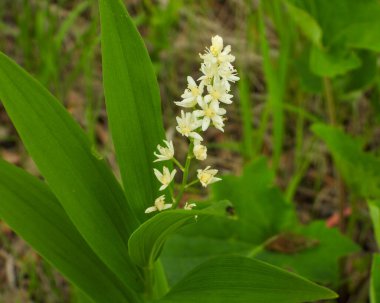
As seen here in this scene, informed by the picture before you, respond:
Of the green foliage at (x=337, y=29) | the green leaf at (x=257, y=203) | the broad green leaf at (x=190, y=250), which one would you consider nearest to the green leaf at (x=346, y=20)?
the green foliage at (x=337, y=29)

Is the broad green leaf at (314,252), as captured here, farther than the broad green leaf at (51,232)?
Yes

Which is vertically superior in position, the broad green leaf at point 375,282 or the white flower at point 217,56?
the white flower at point 217,56

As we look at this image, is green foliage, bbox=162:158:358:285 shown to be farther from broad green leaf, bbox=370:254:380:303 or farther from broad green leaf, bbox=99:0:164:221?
broad green leaf, bbox=99:0:164:221

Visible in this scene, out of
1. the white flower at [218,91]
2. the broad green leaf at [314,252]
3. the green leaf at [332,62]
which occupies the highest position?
the green leaf at [332,62]

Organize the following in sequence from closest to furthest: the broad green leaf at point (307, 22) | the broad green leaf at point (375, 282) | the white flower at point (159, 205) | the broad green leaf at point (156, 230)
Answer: the broad green leaf at point (156, 230)
the white flower at point (159, 205)
the broad green leaf at point (375, 282)
the broad green leaf at point (307, 22)

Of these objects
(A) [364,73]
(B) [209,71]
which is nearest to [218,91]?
(B) [209,71]

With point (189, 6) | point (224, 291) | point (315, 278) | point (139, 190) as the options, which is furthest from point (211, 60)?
point (189, 6)

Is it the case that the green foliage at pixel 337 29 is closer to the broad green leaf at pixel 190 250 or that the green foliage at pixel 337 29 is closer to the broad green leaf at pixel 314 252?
the broad green leaf at pixel 314 252
